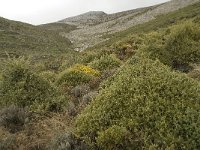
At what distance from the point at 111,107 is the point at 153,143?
139 cm

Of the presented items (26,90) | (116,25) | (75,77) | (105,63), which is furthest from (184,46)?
(116,25)

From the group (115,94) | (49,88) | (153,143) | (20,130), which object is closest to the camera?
(153,143)

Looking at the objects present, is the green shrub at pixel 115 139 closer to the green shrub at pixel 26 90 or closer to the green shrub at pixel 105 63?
the green shrub at pixel 26 90

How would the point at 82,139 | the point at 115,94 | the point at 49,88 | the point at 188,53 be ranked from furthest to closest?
the point at 188,53, the point at 49,88, the point at 115,94, the point at 82,139

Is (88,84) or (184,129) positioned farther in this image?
(88,84)

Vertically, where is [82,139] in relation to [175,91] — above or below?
below

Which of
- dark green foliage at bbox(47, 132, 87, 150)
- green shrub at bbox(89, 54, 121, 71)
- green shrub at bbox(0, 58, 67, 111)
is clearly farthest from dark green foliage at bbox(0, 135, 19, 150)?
green shrub at bbox(89, 54, 121, 71)

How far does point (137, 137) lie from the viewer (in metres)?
8.45

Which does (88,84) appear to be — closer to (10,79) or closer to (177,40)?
(10,79)

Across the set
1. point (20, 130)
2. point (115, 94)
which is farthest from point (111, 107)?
point (20, 130)

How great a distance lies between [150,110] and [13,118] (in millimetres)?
3448

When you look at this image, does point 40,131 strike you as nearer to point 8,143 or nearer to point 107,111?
point 8,143

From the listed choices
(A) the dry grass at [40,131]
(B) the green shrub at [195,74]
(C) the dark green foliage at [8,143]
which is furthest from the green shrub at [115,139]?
(B) the green shrub at [195,74]

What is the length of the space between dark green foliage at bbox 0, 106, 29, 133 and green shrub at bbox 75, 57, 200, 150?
1.63 m
